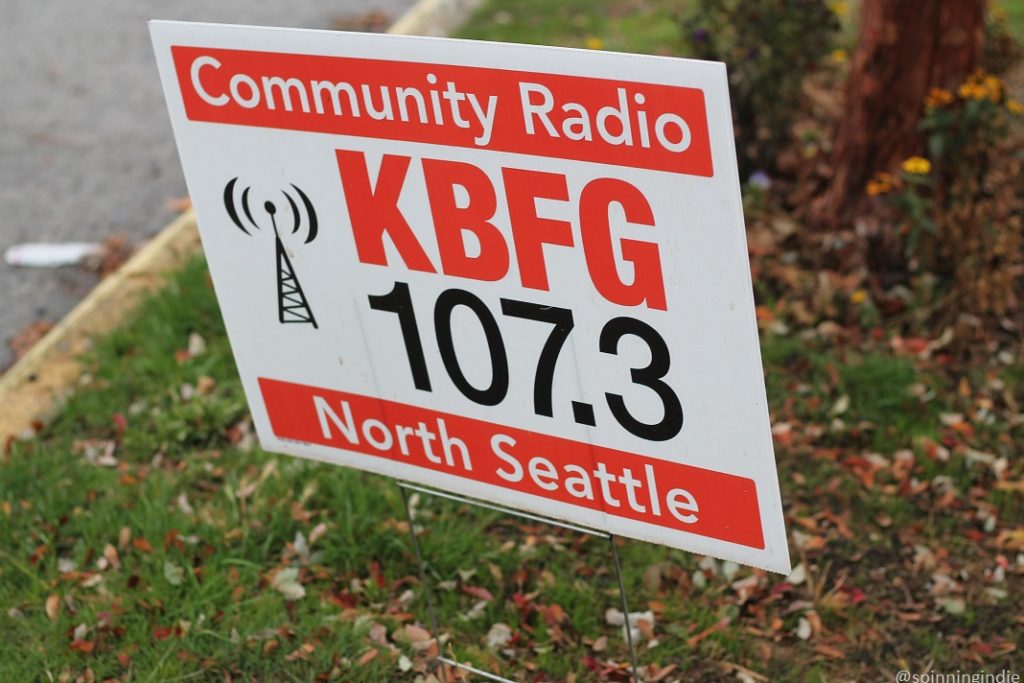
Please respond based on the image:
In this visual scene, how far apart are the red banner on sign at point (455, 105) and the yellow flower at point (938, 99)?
296 cm

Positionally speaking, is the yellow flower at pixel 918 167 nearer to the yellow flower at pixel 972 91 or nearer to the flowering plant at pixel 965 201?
the flowering plant at pixel 965 201

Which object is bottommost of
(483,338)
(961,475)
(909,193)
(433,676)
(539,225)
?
(961,475)

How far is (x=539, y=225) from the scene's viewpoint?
89.1 inches

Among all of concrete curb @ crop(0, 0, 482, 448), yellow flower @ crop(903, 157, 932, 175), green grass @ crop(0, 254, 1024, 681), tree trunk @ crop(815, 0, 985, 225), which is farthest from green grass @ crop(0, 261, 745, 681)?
tree trunk @ crop(815, 0, 985, 225)

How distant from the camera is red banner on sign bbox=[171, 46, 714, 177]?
2025mm

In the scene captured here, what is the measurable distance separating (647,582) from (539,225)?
4.88ft

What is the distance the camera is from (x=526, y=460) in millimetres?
2533

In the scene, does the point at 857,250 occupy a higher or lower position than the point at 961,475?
higher

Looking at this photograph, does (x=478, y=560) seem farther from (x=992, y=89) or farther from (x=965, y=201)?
(x=992, y=89)

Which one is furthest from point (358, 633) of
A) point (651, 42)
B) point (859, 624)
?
point (651, 42)

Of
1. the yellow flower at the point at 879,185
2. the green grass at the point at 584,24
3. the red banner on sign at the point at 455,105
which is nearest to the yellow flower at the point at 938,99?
the yellow flower at the point at 879,185

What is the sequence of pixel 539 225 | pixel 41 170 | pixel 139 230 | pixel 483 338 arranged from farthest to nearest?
pixel 41 170, pixel 139 230, pixel 483 338, pixel 539 225

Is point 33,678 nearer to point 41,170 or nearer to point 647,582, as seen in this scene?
point 647,582

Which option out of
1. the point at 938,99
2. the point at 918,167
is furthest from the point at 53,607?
the point at 938,99
